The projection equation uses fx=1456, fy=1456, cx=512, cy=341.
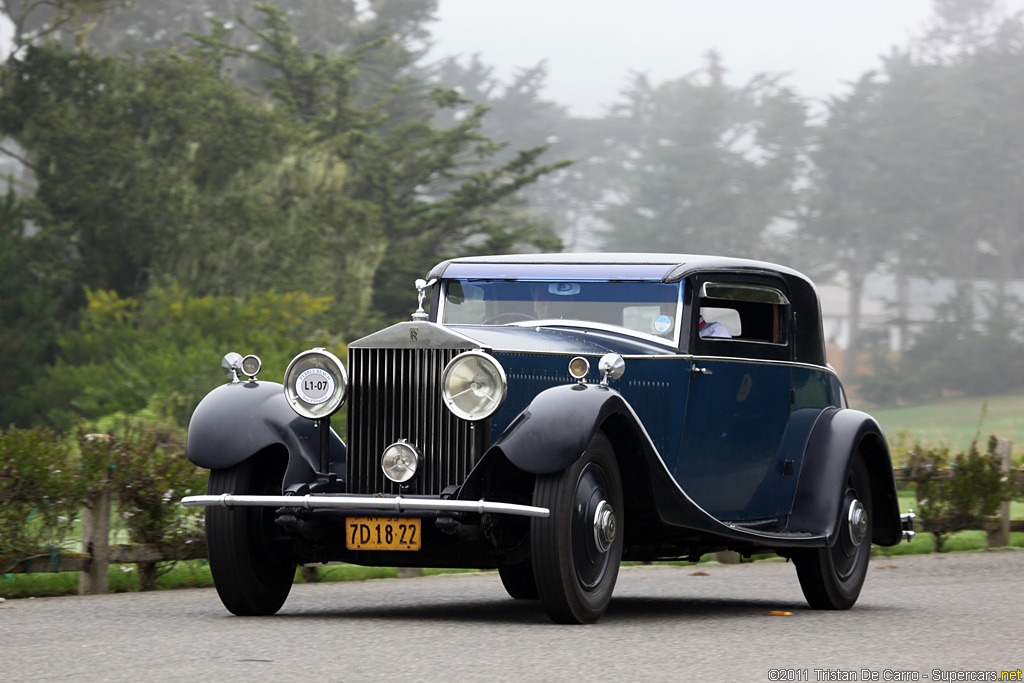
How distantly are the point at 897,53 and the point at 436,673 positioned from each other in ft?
258

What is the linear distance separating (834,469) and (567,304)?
6.34 ft

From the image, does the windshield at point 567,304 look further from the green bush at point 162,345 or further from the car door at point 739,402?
the green bush at point 162,345

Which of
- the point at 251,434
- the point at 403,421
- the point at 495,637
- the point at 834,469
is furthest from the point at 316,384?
the point at 834,469

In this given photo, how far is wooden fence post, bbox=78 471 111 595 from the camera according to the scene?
9133 millimetres

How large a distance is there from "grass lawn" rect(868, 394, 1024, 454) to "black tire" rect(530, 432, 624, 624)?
44.3 meters

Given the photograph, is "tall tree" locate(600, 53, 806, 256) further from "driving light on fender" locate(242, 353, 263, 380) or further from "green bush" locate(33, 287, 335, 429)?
"driving light on fender" locate(242, 353, 263, 380)

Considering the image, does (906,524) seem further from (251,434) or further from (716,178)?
(716,178)

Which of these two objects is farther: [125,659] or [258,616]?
[258,616]

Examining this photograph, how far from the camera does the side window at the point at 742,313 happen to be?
8.29 meters

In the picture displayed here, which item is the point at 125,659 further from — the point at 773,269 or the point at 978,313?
the point at 978,313

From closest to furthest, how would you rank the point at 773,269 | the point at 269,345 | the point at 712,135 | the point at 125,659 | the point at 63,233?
the point at 125,659 → the point at 773,269 → the point at 269,345 → the point at 63,233 → the point at 712,135

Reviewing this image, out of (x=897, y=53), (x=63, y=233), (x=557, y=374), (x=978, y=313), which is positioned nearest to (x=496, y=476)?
(x=557, y=374)

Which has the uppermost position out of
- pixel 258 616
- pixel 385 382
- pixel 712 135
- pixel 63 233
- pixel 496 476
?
pixel 712 135

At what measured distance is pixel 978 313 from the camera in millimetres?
65625
